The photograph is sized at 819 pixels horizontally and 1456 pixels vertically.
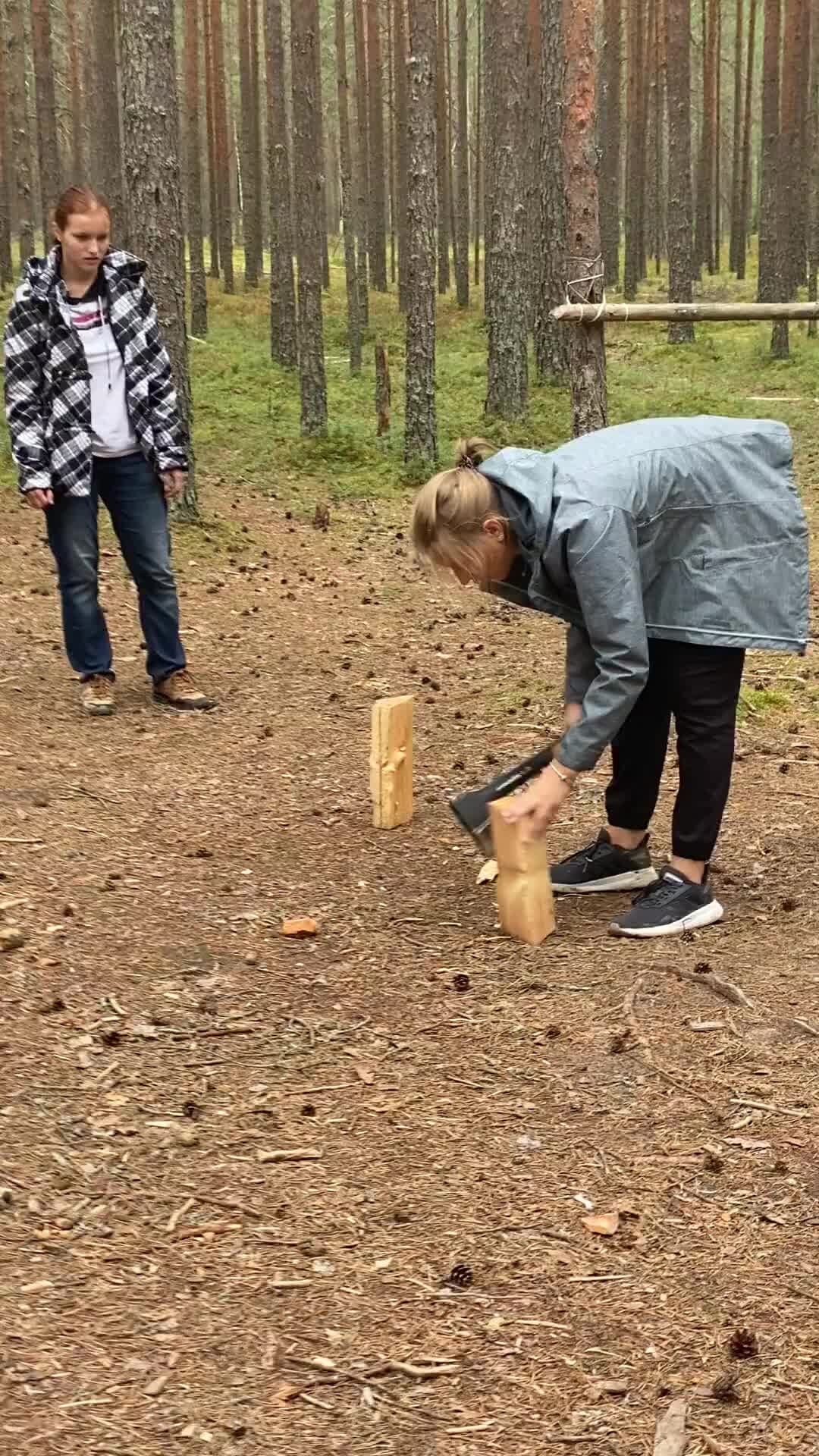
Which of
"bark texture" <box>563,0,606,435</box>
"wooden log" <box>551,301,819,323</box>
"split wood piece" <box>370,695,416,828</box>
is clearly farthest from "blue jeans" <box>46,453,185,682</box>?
"bark texture" <box>563,0,606,435</box>

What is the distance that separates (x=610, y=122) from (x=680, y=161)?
7.32 meters

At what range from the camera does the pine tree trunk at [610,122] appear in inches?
1040

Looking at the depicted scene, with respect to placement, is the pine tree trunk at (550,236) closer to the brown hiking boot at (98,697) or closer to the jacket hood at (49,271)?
the jacket hood at (49,271)

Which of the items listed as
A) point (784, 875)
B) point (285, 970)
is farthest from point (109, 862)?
point (784, 875)

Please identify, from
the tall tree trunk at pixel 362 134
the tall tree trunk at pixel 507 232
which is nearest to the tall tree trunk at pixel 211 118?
the tall tree trunk at pixel 362 134

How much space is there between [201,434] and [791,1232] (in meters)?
13.0

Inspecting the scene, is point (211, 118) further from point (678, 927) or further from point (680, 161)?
point (678, 927)

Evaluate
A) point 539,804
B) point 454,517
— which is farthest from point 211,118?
point 539,804

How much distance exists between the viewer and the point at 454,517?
329 centimetres

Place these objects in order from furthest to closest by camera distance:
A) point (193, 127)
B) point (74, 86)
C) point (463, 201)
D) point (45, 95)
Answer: point (74, 86) < point (463, 201) < point (193, 127) < point (45, 95)

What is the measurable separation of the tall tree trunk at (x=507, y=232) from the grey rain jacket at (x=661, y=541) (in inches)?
451

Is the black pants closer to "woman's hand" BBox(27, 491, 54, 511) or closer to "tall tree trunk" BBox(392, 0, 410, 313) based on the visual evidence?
"woman's hand" BBox(27, 491, 54, 511)

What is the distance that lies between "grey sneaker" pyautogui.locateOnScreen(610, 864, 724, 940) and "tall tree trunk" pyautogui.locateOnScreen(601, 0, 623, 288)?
80.7 feet

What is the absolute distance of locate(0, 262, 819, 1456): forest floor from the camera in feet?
7.23
